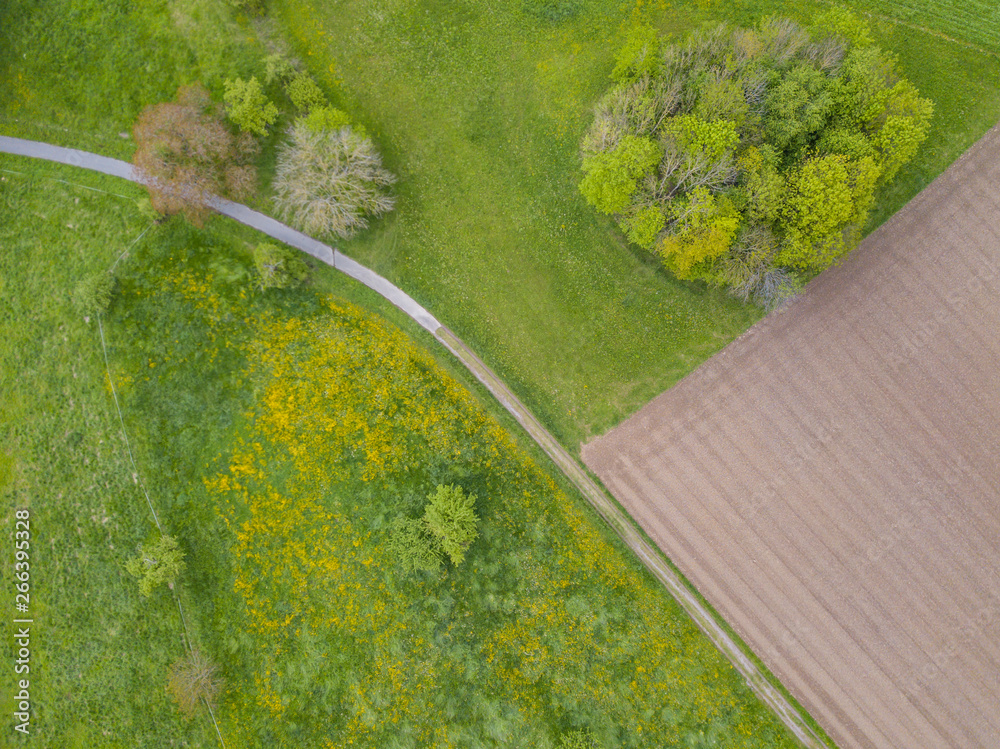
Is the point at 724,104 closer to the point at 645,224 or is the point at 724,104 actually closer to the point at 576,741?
the point at 645,224

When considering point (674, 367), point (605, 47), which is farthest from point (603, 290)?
point (605, 47)

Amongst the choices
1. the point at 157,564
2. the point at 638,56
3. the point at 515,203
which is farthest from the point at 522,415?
the point at 157,564

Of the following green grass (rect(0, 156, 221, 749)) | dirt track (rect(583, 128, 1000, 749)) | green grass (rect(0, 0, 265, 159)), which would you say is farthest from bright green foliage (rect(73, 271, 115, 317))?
dirt track (rect(583, 128, 1000, 749))

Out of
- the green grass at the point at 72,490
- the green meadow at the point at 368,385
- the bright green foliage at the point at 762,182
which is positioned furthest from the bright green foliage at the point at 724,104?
the green grass at the point at 72,490

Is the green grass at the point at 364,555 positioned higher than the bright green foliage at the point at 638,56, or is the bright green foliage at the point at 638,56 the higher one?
the bright green foliage at the point at 638,56

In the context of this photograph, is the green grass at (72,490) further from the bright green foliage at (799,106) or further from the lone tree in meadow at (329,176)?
the bright green foliage at (799,106)

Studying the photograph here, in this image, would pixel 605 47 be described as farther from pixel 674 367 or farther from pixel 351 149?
pixel 674 367

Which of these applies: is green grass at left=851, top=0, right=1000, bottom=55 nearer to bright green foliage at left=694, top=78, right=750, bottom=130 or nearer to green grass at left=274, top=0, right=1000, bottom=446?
green grass at left=274, top=0, right=1000, bottom=446
